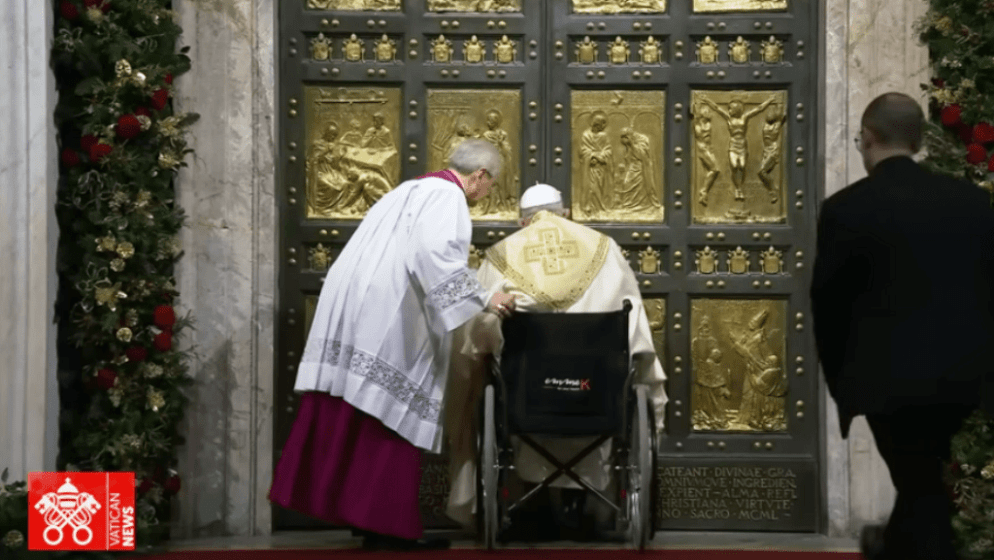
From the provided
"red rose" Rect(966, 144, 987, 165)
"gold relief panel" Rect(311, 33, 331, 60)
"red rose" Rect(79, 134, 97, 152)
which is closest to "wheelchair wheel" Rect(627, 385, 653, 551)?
"red rose" Rect(966, 144, 987, 165)

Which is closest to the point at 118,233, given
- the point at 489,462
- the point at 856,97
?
the point at 489,462

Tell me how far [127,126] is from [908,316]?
3981 millimetres

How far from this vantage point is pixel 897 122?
5.04 meters

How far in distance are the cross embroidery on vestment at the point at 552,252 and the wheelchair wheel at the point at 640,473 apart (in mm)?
785

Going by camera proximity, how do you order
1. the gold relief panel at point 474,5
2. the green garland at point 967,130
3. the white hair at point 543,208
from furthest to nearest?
the gold relief panel at point 474,5, the white hair at point 543,208, the green garland at point 967,130

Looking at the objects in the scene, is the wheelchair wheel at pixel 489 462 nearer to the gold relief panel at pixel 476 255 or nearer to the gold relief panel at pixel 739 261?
the gold relief panel at pixel 476 255

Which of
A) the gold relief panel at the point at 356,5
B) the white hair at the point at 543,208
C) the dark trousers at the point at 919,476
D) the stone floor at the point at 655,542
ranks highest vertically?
the gold relief panel at the point at 356,5

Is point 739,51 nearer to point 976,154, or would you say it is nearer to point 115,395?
point 976,154

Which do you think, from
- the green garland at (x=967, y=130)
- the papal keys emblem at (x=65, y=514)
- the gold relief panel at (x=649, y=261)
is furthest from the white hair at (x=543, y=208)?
the papal keys emblem at (x=65, y=514)

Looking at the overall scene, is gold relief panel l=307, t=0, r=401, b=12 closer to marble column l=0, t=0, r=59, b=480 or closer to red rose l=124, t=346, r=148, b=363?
marble column l=0, t=0, r=59, b=480

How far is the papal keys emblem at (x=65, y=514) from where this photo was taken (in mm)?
6570

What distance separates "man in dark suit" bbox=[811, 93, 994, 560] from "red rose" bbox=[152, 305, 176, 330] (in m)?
3.59

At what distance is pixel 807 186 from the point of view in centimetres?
836

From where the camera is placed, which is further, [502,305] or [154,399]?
[154,399]
